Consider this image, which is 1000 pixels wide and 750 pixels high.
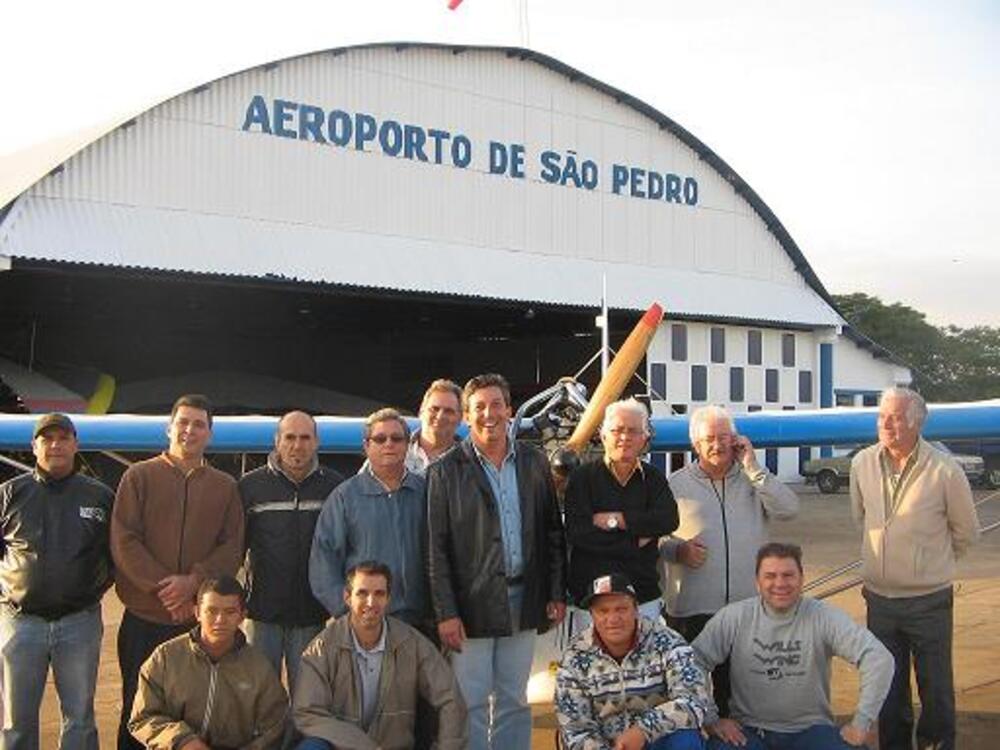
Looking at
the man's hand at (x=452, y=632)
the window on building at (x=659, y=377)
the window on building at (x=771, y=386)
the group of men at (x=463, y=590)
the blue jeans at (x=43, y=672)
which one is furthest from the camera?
the window on building at (x=771, y=386)

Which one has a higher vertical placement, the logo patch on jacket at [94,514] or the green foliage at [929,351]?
the green foliage at [929,351]

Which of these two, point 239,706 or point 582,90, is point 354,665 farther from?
point 582,90

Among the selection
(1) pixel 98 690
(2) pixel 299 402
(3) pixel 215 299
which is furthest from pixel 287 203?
(1) pixel 98 690

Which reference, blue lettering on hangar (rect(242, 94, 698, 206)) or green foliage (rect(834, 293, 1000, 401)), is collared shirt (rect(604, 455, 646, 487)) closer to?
Answer: blue lettering on hangar (rect(242, 94, 698, 206))

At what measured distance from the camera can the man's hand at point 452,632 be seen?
4.44 metres

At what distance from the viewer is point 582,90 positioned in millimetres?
22047

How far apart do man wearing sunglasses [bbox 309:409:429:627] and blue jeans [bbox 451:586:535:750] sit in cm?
26

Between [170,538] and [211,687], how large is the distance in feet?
2.33

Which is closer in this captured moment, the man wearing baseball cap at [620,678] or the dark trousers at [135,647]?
the man wearing baseball cap at [620,678]

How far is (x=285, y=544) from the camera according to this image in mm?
4742

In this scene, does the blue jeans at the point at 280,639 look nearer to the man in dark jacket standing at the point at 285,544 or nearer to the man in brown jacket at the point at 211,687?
the man in dark jacket standing at the point at 285,544

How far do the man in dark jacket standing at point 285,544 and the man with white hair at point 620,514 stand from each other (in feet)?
3.48

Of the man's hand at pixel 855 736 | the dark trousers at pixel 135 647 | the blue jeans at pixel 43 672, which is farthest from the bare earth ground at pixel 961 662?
the man's hand at pixel 855 736

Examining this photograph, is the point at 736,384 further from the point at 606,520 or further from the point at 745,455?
the point at 606,520
